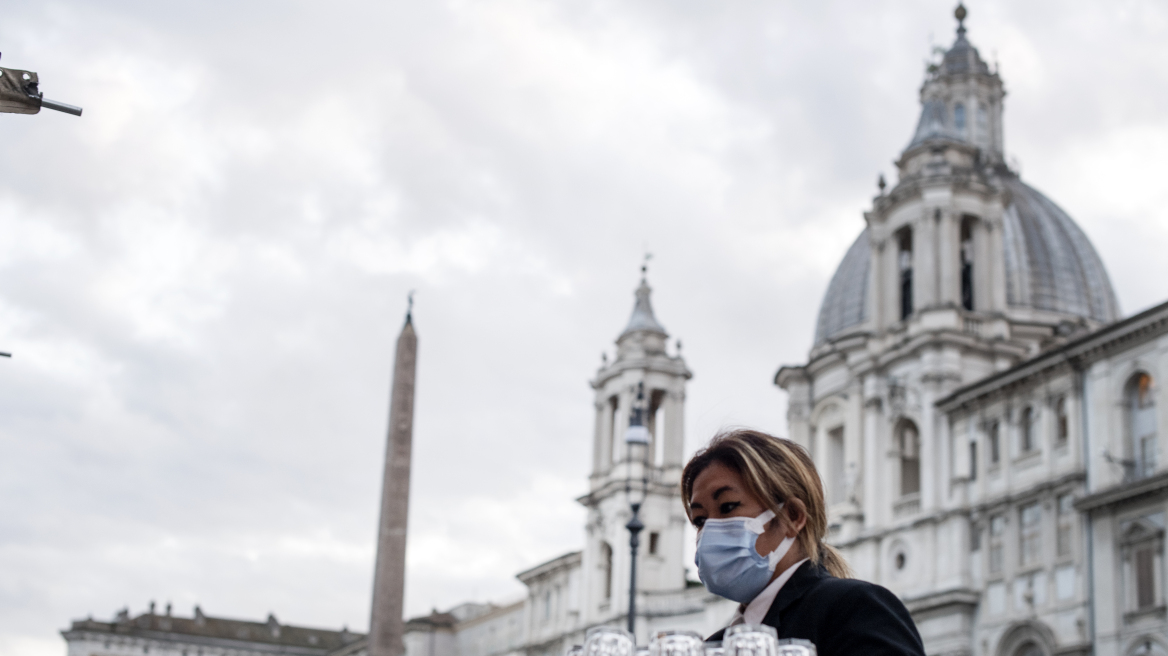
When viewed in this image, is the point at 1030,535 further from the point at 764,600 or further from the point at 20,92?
the point at 764,600

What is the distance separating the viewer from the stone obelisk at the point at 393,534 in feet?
115

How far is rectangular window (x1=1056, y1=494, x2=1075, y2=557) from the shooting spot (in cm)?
3991

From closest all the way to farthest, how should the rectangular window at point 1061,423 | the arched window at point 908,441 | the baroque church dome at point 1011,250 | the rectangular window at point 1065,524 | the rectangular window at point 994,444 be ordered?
the rectangular window at point 1065,524 → the rectangular window at point 1061,423 → the rectangular window at point 994,444 → the arched window at point 908,441 → the baroque church dome at point 1011,250

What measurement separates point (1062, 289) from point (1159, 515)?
21582 millimetres

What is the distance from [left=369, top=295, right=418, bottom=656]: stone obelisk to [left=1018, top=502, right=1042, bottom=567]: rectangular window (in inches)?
702

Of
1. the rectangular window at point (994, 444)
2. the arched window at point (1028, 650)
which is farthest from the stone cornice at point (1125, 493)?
the rectangular window at point (994, 444)

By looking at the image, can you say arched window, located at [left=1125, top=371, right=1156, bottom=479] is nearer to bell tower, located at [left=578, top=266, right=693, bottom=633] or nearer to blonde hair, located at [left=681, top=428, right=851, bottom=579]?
bell tower, located at [left=578, top=266, right=693, bottom=633]

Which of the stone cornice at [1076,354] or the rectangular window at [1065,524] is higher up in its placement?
the stone cornice at [1076,354]

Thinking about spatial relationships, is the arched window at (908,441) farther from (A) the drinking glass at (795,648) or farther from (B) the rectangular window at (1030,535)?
(A) the drinking glass at (795,648)

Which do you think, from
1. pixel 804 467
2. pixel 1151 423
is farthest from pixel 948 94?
pixel 804 467

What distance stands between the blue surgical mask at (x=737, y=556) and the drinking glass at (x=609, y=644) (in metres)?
0.62

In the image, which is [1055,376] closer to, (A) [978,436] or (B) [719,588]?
(A) [978,436]

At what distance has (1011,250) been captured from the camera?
57.9 meters

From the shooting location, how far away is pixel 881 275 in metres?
51.2
